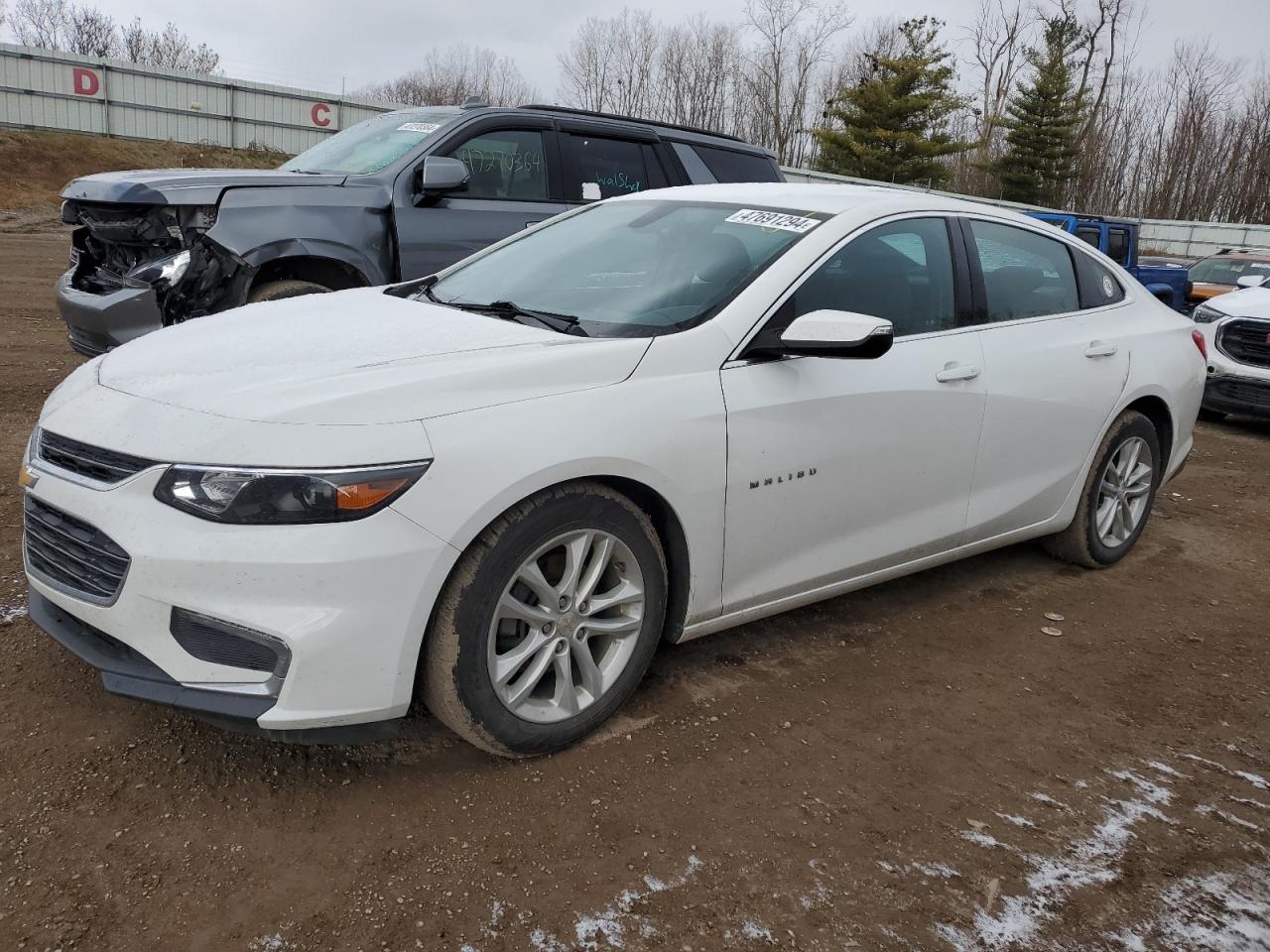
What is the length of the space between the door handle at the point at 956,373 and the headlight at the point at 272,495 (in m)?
2.12

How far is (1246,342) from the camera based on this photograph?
8.70 m

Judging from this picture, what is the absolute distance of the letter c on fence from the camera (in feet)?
83.0

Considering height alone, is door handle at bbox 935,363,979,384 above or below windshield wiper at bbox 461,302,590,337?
below

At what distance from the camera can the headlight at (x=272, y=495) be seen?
2277mm

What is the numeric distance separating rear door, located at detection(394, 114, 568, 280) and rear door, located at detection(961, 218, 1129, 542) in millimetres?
2953

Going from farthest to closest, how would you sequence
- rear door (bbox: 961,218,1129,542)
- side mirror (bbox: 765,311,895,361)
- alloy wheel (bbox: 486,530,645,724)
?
rear door (bbox: 961,218,1129,542) → side mirror (bbox: 765,311,895,361) → alloy wheel (bbox: 486,530,645,724)

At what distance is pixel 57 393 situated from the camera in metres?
2.89

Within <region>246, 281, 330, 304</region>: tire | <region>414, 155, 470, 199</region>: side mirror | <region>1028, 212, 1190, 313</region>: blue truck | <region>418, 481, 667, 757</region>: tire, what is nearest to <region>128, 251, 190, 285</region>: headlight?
<region>246, 281, 330, 304</region>: tire

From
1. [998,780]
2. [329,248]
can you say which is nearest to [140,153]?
[329,248]

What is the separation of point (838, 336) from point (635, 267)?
83 cm

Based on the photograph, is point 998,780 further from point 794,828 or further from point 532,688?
point 532,688

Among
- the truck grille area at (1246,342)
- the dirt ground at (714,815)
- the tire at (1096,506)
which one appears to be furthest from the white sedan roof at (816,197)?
the truck grille area at (1246,342)

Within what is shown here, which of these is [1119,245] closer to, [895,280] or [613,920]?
[895,280]

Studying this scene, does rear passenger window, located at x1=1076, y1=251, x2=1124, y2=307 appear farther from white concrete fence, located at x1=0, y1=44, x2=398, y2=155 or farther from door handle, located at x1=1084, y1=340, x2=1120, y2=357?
white concrete fence, located at x1=0, y1=44, x2=398, y2=155
